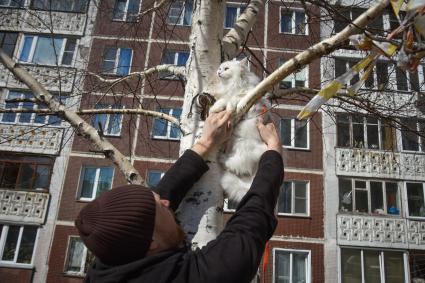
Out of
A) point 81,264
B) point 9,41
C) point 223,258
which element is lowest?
point 223,258

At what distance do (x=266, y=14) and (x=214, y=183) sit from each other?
55.1ft

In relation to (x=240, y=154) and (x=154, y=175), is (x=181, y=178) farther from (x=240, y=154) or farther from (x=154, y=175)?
(x=154, y=175)

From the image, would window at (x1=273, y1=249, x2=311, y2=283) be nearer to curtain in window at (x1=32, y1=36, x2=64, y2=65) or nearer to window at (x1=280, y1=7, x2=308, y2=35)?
window at (x1=280, y1=7, x2=308, y2=35)

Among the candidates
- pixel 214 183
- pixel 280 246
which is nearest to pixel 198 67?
pixel 214 183

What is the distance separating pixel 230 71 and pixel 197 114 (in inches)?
21.7

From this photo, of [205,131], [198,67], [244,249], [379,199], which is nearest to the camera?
[244,249]

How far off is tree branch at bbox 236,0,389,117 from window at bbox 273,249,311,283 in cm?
1297

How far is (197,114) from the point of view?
2656 mm

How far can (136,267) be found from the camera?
1296 mm

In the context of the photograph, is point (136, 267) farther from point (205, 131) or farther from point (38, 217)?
point (38, 217)

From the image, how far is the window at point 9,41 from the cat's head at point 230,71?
57.0 ft

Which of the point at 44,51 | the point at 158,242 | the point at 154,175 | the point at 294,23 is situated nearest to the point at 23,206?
the point at 154,175

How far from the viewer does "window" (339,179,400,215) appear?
15.1 m

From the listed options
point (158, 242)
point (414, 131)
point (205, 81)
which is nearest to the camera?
point (158, 242)
